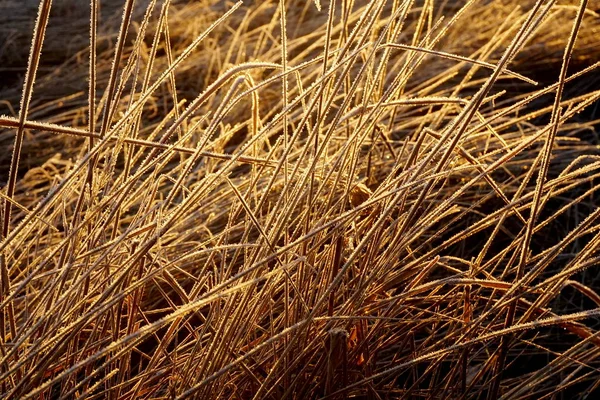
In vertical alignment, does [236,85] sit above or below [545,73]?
above

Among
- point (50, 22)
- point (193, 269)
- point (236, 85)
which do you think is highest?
point (236, 85)

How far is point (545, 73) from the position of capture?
207 cm

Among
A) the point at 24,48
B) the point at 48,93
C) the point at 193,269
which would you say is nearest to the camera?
the point at 193,269

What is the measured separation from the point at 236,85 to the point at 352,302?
24 cm

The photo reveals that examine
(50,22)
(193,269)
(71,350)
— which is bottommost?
(50,22)

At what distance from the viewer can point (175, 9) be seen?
3.15 m

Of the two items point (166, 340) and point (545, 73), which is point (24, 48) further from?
point (166, 340)

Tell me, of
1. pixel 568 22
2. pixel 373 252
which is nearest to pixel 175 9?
pixel 568 22

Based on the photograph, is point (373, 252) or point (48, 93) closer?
point (373, 252)

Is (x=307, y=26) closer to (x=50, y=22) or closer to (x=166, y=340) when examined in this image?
(x=50, y=22)

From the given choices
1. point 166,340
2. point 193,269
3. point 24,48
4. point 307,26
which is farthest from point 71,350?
point 24,48

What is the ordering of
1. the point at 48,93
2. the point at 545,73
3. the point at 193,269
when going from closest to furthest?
the point at 193,269 < the point at 545,73 < the point at 48,93

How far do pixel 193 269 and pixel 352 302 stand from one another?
22.2 inches

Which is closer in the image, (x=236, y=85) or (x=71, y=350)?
(x=236, y=85)
